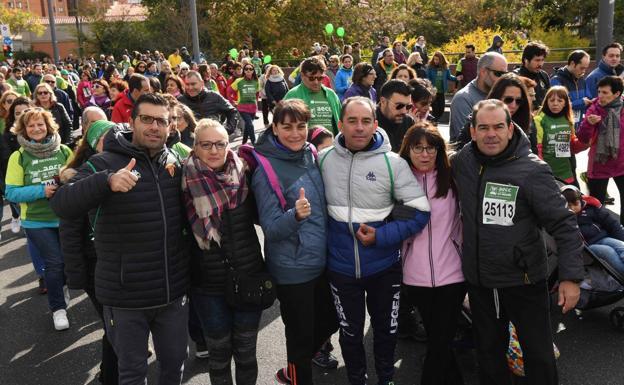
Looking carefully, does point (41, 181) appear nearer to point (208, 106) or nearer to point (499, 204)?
point (208, 106)

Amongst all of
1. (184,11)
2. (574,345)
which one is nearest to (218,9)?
(184,11)

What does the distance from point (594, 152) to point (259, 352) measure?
422cm

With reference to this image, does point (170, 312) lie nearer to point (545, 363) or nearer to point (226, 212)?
Result: point (226, 212)

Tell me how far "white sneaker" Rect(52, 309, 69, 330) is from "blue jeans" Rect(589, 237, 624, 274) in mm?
4358

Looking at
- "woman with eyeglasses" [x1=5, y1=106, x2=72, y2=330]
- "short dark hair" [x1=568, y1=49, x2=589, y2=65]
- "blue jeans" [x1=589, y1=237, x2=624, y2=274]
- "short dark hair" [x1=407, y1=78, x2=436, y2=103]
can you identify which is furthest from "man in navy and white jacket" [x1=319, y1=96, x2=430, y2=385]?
"short dark hair" [x1=568, y1=49, x2=589, y2=65]

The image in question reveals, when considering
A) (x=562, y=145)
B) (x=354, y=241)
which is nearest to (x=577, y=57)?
(x=562, y=145)

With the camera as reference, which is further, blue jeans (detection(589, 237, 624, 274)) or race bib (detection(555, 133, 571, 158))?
race bib (detection(555, 133, 571, 158))

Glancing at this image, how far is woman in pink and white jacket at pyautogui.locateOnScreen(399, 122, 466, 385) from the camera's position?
3531 mm

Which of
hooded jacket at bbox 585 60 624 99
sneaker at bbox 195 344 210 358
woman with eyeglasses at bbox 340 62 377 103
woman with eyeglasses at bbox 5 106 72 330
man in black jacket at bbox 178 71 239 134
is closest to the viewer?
sneaker at bbox 195 344 210 358

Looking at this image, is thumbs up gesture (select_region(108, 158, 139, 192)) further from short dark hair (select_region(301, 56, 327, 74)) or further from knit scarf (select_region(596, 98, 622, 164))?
knit scarf (select_region(596, 98, 622, 164))

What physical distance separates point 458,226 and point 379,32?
35.4 metres

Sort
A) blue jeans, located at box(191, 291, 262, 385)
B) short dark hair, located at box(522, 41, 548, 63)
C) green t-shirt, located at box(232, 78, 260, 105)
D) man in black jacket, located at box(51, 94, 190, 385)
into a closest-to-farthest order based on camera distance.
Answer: man in black jacket, located at box(51, 94, 190, 385), blue jeans, located at box(191, 291, 262, 385), short dark hair, located at box(522, 41, 548, 63), green t-shirt, located at box(232, 78, 260, 105)

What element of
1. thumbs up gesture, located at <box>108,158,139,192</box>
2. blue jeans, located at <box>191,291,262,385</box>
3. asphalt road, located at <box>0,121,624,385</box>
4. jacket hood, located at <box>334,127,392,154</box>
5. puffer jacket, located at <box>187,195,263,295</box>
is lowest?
asphalt road, located at <box>0,121,624,385</box>

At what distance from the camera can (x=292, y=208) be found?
3367 millimetres
